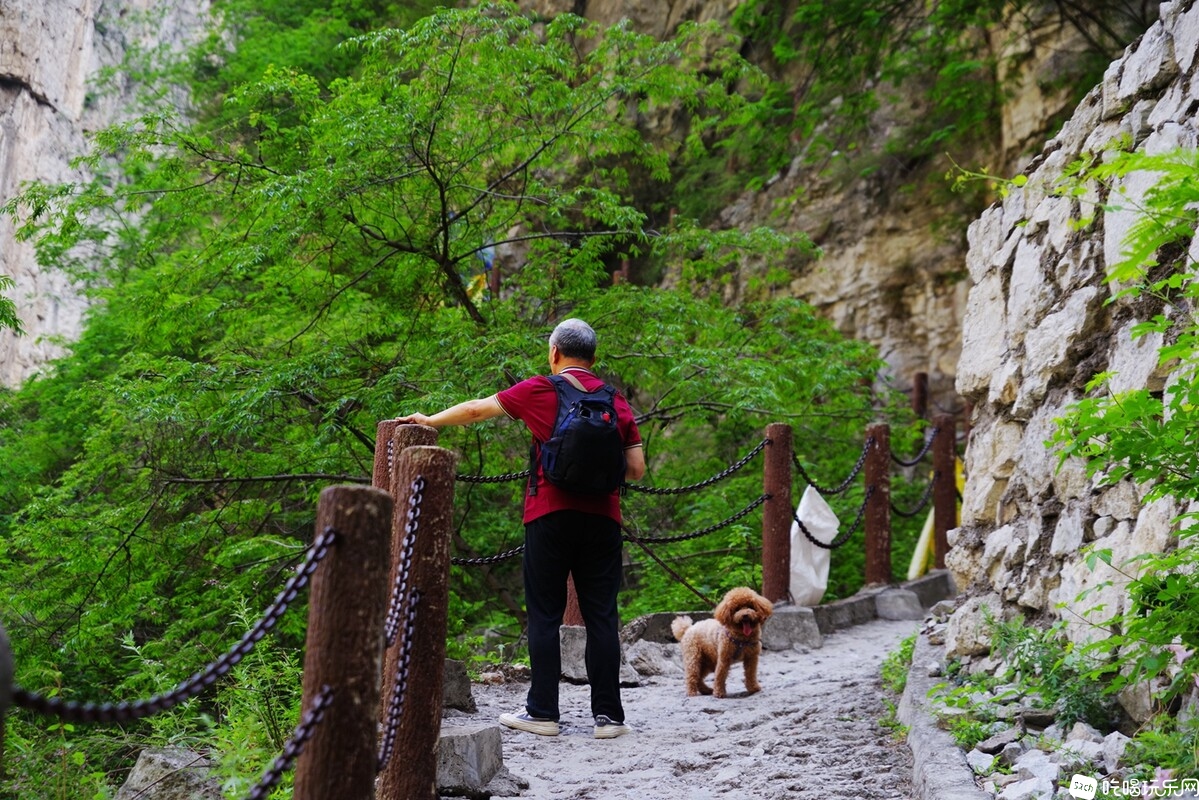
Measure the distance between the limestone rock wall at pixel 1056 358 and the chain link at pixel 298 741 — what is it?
2741 millimetres

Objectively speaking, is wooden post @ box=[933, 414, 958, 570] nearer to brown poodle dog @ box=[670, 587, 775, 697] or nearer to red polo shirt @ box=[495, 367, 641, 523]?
brown poodle dog @ box=[670, 587, 775, 697]

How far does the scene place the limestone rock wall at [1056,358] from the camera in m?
4.14

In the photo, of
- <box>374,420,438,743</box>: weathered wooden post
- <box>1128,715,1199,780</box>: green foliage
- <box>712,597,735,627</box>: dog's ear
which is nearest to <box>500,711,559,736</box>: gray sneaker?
<box>374,420,438,743</box>: weathered wooden post

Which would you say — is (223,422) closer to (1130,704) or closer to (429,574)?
(429,574)

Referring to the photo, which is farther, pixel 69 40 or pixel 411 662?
pixel 69 40

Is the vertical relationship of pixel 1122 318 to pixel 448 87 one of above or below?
below

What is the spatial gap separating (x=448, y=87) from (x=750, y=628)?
4.91 m

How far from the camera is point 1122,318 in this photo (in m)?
4.44

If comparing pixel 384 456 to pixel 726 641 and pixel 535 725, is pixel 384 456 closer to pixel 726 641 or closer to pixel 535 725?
pixel 535 725

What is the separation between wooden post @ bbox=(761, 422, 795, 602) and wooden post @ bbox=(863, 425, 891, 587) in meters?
1.60

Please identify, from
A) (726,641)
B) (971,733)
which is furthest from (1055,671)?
(726,641)

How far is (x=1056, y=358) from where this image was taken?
4.77 metres

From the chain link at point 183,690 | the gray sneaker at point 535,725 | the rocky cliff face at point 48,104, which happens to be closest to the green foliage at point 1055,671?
the gray sneaker at point 535,725

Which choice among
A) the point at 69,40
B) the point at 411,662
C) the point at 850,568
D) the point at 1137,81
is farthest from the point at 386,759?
the point at 69,40
